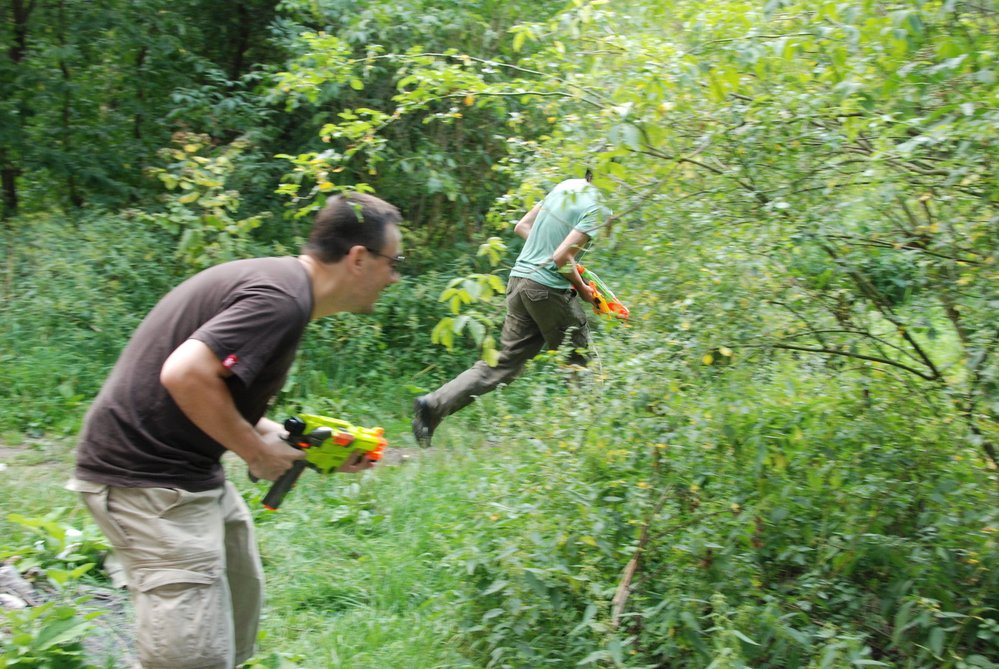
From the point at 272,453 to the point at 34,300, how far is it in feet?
17.9

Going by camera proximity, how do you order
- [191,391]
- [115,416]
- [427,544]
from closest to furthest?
[191,391]
[115,416]
[427,544]

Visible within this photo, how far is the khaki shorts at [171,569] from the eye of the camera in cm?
275

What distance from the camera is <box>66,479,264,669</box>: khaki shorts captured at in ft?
9.03

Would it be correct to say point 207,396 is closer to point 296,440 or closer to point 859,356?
point 296,440

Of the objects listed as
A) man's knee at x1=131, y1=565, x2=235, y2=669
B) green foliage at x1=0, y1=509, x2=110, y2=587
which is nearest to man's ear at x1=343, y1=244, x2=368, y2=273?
man's knee at x1=131, y1=565, x2=235, y2=669

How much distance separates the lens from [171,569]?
2.79 meters

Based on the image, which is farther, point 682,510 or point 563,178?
point 563,178

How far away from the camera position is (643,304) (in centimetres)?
421

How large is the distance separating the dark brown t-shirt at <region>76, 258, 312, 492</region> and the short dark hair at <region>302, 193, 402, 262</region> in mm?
120

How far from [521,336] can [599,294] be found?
3.53 ft

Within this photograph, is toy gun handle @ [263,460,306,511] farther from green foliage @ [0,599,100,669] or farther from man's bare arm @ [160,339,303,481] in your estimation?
green foliage @ [0,599,100,669]

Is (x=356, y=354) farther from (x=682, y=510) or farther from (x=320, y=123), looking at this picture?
(x=682, y=510)

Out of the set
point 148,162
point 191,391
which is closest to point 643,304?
point 191,391

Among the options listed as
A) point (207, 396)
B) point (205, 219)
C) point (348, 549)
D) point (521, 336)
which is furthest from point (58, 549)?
point (205, 219)
